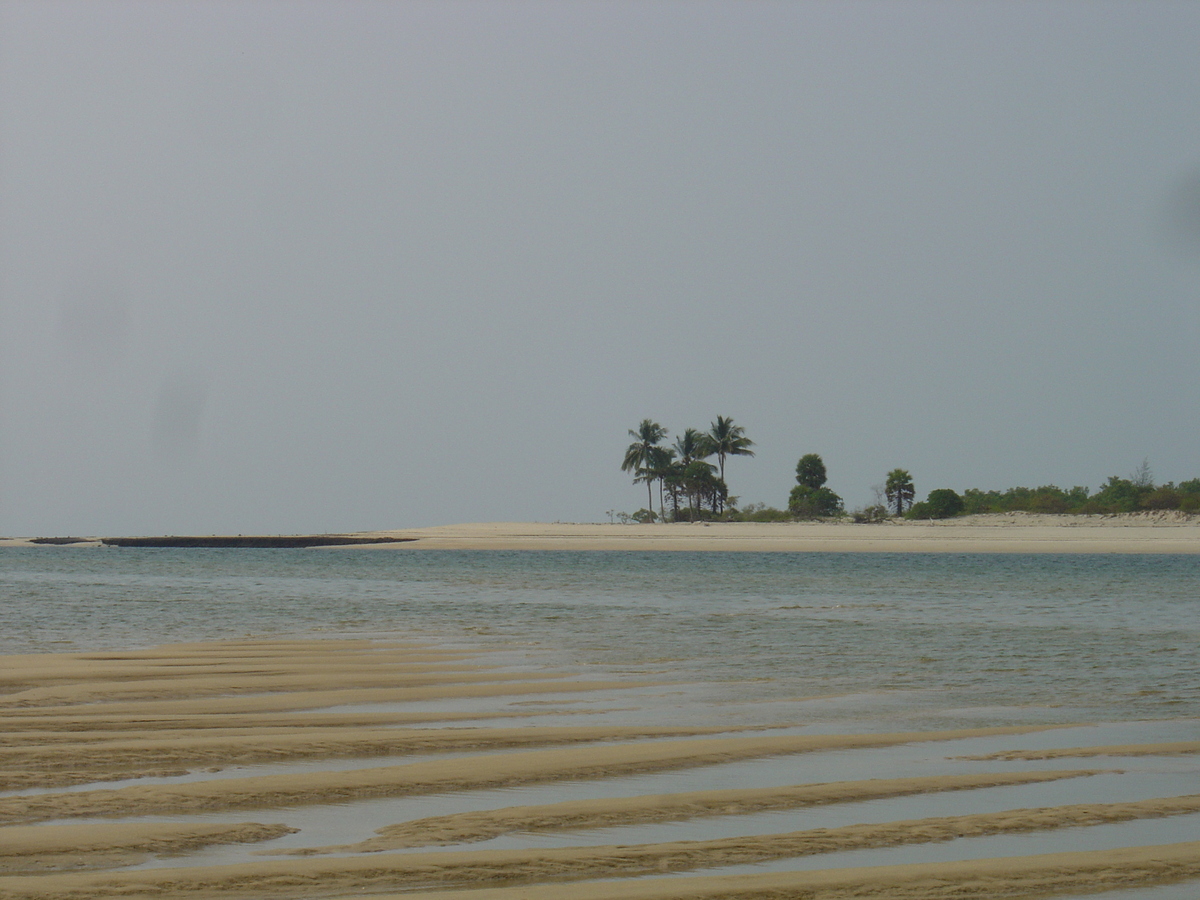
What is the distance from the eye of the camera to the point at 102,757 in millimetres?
8836

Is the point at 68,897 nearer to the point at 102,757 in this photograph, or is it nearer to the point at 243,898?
the point at 243,898

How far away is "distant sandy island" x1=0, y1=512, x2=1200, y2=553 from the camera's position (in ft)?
215

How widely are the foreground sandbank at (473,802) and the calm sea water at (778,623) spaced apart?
2.94 meters

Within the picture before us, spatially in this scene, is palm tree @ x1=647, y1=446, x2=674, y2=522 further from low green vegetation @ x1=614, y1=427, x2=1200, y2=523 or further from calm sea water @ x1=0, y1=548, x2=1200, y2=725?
calm sea water @ x1=0, y1=548, x2=1200, y2=725

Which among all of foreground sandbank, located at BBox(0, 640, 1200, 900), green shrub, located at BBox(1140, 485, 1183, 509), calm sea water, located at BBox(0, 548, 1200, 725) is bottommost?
calm sea water, located at BBox(0, 548, 1200, 725)

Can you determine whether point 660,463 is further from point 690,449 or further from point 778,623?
point 778,623

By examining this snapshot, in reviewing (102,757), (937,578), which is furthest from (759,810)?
(937,578)

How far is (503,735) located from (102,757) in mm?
3319

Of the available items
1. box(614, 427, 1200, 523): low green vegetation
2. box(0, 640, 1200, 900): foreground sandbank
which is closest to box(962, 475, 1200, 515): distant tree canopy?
box(614, 427, 1200, 523): low green vegetation

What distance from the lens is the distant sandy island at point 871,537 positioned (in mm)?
65500

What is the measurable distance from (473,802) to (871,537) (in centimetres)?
7095

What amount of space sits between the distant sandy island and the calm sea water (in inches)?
612

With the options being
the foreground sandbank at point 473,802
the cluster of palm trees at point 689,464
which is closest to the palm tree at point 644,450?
the cluster of palm trees at point 689,464

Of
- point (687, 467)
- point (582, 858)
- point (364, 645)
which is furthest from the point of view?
point (687, 467)
